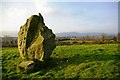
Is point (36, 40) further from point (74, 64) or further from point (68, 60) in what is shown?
point (74, 64)

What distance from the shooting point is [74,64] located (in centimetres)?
1858

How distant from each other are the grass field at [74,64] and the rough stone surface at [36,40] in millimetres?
836

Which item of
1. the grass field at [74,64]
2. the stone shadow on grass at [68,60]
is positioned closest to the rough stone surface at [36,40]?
the stone shadow on grass at [68,60]

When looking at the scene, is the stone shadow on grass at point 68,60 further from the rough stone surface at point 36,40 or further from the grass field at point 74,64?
the rough stone surface at point 36,40

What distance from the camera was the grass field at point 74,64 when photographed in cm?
1690

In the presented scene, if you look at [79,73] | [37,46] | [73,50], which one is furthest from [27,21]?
[79,73]

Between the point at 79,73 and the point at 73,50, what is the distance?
16.8ft

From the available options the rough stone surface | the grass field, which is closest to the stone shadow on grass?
the grass field

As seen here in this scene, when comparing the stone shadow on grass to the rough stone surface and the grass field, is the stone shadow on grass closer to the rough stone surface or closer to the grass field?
the grass field

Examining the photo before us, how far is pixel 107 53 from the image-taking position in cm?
2048

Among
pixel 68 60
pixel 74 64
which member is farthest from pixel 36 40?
pixel 74 64

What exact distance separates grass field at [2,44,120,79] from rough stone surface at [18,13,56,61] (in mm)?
836

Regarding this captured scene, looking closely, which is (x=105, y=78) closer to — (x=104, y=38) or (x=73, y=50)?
(x=73, y=50)

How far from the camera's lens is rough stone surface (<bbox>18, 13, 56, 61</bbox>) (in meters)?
19.0
